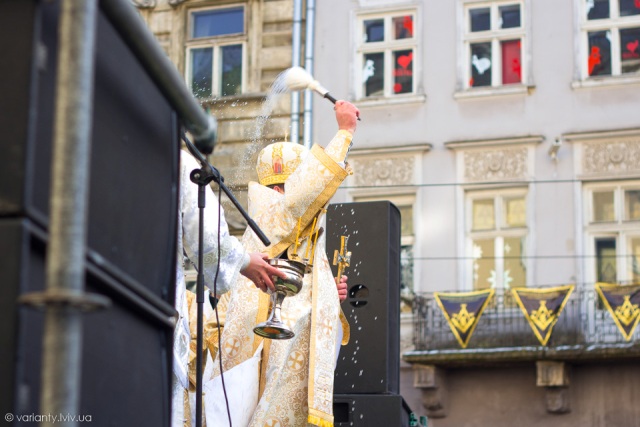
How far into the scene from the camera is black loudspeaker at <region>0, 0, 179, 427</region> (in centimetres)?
262

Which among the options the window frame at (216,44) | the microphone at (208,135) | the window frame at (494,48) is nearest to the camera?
the microphone at (208,135)

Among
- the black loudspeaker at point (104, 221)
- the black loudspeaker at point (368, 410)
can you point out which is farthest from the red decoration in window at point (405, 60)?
the black loudspeaker at point (104, 221)

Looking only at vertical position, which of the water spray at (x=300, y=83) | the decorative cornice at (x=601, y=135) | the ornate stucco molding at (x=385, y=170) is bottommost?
the water spray at (x=300, y=83)

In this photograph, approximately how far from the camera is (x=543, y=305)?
66.4ft

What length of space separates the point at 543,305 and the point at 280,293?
47.2ft

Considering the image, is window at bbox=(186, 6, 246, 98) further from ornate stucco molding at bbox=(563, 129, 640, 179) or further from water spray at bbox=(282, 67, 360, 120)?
water spray at bbox=(282, 67, 360, 120)

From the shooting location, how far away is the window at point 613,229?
67.9 ft

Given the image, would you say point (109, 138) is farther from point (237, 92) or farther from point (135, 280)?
point (237, 92)

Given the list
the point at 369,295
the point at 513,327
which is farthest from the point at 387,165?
the point at 369,295

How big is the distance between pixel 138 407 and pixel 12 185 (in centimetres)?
86

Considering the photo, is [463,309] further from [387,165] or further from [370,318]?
[370,318]

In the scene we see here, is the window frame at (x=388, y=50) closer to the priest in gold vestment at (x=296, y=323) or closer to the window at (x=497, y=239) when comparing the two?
the window at (x=497, y=239)

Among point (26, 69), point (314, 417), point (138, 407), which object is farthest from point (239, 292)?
point (26, 69)

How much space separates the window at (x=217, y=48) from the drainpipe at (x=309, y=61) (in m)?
1.09
